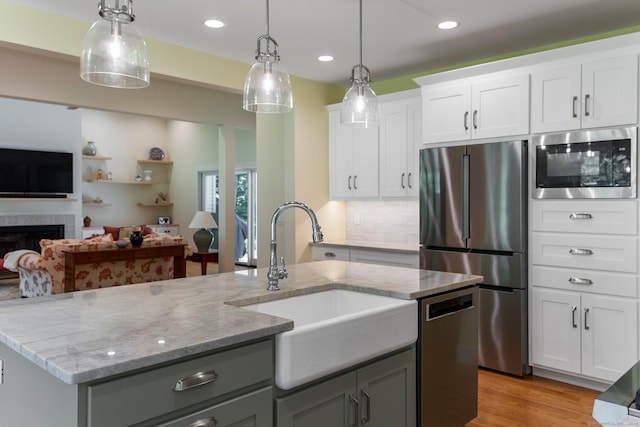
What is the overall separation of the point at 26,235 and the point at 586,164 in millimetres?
8612

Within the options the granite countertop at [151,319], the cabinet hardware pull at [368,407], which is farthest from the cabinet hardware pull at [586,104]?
the cabinet hardware pull at [368,407]

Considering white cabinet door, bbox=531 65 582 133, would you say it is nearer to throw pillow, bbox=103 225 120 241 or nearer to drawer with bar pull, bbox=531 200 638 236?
drawer with bar pull, bbox=531 200 638 236

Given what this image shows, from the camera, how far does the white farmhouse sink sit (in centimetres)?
166

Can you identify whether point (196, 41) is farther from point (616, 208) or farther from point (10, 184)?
point (10, 184)

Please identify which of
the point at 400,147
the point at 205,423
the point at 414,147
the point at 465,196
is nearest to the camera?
the point at 205,423

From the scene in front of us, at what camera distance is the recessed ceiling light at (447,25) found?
3.53 metres

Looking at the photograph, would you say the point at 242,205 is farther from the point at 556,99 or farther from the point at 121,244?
the point at 556,99

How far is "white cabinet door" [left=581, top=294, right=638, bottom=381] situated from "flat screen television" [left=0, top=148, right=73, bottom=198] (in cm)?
846

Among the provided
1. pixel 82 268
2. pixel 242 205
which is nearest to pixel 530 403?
pixel 82 268

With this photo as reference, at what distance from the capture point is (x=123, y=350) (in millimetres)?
1345

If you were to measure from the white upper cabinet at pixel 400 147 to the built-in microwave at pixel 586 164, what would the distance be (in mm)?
1212

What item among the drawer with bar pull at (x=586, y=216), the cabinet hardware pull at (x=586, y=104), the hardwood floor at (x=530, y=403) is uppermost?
the cabinet hardware pull at (x=586, y=104)

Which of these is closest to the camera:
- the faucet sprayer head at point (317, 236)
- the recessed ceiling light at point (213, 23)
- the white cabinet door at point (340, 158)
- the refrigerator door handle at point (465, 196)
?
the faucet sprayer head at point (317, 236)

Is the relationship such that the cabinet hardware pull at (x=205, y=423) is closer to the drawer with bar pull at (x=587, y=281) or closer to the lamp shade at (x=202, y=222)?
the drawer with bar pull at (x=587, y=281)
